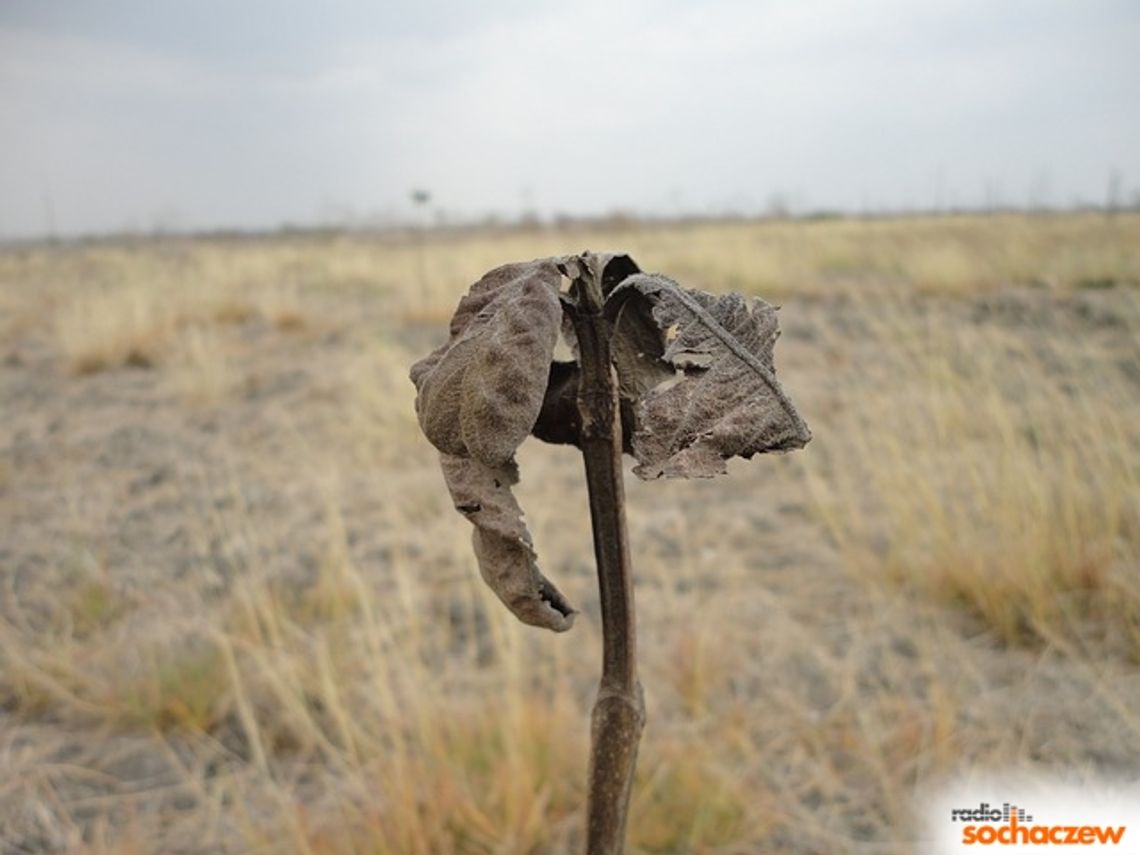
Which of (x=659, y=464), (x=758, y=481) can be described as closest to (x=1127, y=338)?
(x=758, y=481)

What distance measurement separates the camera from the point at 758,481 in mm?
3482

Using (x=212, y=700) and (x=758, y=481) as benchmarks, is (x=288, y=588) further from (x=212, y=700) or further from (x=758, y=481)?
(x=758, y=481)

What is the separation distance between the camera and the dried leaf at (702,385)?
32 centimetres

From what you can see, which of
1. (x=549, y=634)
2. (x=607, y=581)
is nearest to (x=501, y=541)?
(x=607, y=581)

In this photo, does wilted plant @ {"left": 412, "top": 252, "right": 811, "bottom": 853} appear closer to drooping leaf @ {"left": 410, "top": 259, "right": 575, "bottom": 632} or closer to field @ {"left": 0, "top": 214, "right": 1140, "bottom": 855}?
drooping leaf @ {"left": 410, "top": 259, "right": 575, "bottom": 632}

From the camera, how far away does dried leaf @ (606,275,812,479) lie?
319mm

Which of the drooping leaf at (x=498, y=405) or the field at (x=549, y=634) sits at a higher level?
the drooping leaf at (x=498, y=405)

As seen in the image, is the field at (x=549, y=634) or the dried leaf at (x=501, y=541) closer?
the dried leaf at (x=501, y=541)

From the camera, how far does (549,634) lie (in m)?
2.11

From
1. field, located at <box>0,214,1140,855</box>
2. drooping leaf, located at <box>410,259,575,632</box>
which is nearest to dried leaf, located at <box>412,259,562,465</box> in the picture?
drooping leaf, located at <box>410,259,575,632</box>

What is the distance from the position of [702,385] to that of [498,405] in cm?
7

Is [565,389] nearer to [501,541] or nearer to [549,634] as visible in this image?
[501,541]

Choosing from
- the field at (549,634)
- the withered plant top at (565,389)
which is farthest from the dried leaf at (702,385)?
the field at (549,634)

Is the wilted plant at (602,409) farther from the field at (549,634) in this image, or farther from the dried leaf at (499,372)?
the field at (549,634)
